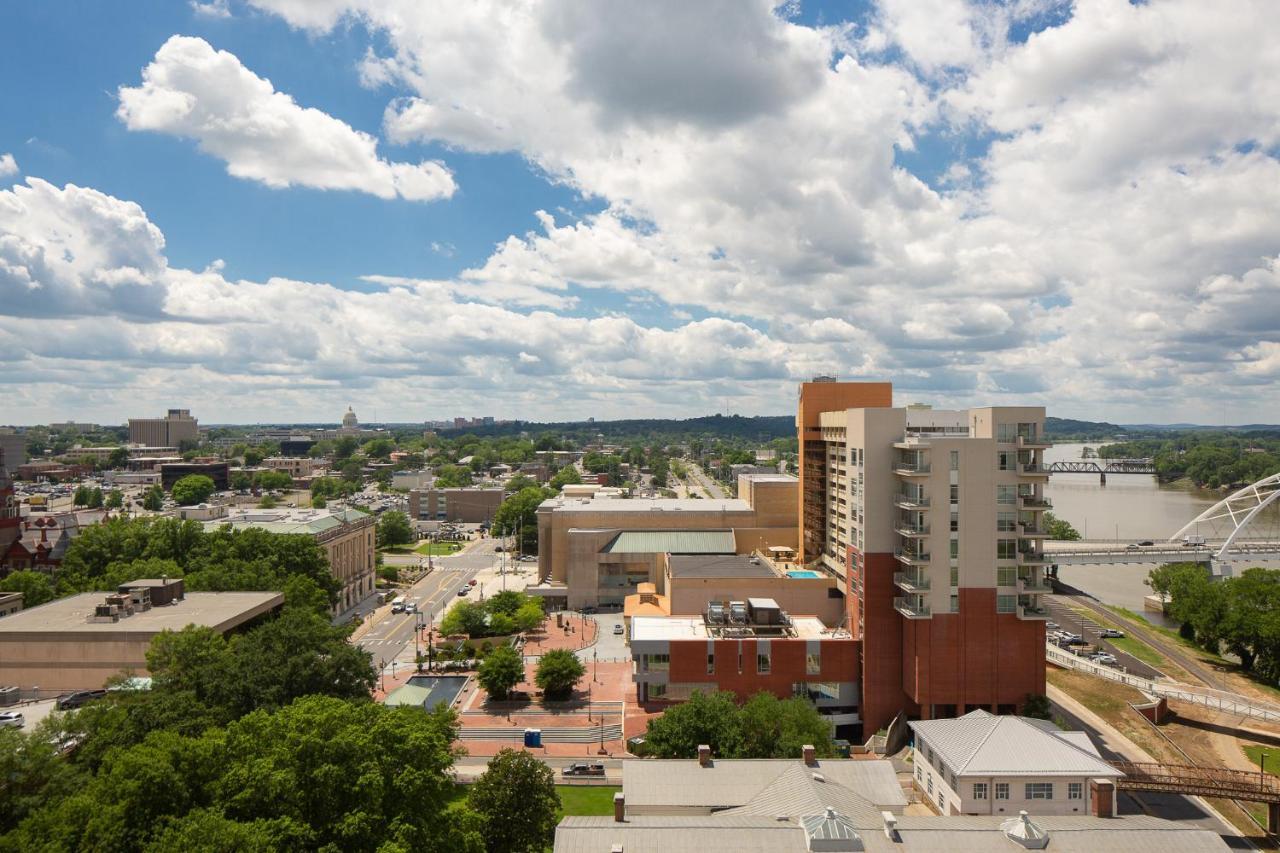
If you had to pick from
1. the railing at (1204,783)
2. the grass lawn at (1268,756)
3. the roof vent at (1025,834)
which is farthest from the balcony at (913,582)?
the roof vent at (1025,834)

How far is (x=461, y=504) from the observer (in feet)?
613

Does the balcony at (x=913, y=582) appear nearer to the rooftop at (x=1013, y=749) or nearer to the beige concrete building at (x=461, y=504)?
the rooftop at (x=1013, y=749)

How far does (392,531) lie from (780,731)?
114580 millimetres

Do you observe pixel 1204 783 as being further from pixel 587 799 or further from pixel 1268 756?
pixel 587 799

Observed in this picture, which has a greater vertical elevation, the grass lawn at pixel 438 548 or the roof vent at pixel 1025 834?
the roof vent at pixel 1025 834

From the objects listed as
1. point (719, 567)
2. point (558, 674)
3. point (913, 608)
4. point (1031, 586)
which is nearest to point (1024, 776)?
point (913, 608)

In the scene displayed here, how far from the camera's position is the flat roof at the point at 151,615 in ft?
198

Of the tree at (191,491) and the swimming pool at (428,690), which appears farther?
the tree at (191,491)

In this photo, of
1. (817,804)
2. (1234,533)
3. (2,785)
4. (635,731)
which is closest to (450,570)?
(635,731)

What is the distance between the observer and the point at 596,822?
104 feet

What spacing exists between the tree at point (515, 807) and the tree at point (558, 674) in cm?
2782

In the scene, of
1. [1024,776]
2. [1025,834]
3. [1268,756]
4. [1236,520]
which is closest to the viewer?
[1025,834]

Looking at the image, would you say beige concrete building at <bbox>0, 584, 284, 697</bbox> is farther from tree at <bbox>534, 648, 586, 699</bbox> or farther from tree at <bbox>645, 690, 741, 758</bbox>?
tree at <bbox>645, 690, 741, 758</bbox>

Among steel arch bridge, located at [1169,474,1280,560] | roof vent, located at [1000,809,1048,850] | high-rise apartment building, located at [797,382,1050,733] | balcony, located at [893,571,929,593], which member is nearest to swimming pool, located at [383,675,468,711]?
high-rise apartment building, located at [797,382,1050,733]
